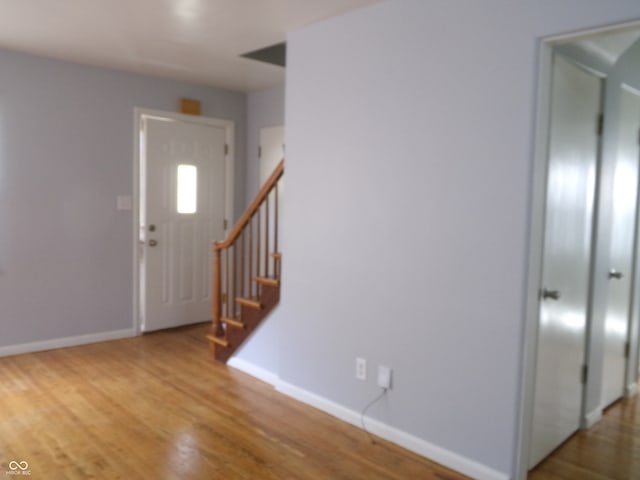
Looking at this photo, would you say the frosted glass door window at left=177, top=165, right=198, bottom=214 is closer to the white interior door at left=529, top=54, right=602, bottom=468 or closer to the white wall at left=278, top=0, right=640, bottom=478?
the white wall at left=278, top=0, right=640, bottom=478

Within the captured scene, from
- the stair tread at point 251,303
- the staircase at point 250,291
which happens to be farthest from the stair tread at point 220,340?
the stair tread at point 251,303

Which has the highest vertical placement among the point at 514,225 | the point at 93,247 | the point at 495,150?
the point at 495,150

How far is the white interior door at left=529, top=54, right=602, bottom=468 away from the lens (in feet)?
7.79

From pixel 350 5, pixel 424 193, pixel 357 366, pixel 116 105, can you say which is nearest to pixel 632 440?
pixel 357 366

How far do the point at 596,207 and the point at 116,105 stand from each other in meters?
3.85

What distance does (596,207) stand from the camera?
2.81 metres

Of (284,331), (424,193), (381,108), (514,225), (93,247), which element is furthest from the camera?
(93,247)

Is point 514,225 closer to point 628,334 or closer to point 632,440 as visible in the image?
point 632,440

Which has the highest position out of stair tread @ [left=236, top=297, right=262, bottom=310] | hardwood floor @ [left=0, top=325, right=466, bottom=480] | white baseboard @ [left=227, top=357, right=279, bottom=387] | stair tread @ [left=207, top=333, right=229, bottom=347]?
stair tread @ [left=236, top=297, right=262, bottom=310]

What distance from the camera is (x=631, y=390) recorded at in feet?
11.5

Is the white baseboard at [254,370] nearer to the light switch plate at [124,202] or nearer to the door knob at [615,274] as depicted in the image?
the light switch plate at [124,202]

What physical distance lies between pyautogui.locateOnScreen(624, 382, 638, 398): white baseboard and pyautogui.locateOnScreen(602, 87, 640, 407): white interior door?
0.19 ft

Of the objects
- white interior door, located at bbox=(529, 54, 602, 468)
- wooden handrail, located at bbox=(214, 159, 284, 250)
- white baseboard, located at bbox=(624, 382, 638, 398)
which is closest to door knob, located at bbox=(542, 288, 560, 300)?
white interior door, located at bbox=(529, 54, 602, 468)

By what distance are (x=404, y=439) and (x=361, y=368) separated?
441 mm
